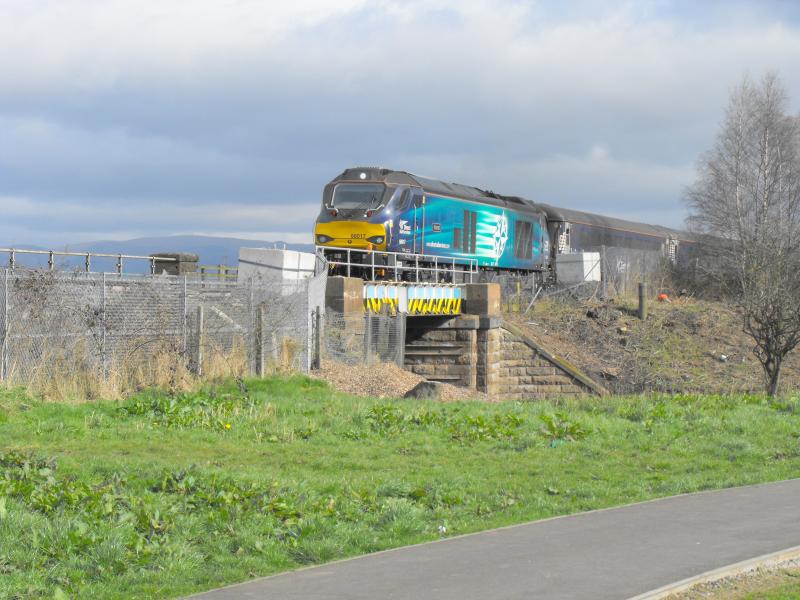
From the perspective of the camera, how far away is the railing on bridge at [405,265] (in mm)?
31453

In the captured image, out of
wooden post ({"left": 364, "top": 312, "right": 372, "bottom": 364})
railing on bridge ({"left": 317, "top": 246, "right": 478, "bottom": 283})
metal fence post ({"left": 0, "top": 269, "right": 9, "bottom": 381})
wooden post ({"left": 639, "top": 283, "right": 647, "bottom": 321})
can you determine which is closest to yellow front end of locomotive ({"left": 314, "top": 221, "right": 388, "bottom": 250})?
railing on bridge ({"left": 317, "top": 246, "right": 478, "bottom": 283})

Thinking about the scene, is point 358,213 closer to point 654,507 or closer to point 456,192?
point 456,192

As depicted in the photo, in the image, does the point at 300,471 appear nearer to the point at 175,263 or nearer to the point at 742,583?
the point at 742,583

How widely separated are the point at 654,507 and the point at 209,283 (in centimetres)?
1369

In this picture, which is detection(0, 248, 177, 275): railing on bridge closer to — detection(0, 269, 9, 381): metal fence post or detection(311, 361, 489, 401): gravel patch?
detection(0, 269, 9, 381): metal fence post

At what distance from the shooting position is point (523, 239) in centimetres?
4472

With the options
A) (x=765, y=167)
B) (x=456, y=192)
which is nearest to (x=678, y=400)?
(x=456, y=192)

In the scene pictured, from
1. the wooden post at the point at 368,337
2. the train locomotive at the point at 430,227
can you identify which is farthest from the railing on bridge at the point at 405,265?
the wooden post at the point at 368,337

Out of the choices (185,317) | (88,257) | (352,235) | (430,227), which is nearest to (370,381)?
(185,317)

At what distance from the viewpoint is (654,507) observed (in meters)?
10.4

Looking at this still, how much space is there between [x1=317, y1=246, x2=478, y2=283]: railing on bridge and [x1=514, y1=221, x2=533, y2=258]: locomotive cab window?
4.69 metres

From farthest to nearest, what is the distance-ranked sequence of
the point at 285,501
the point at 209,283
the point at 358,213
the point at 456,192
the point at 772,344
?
the point at 456,192, the point at 358,213, the point at 772,344, the point at 209,283, the point at 285,501

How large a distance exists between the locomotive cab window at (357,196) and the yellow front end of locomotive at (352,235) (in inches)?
24.0

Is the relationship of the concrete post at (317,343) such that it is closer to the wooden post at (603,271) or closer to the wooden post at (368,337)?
the wooden post at (368,337)
